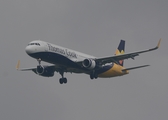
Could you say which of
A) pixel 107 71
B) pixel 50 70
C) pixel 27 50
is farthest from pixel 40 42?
pixel 107 71

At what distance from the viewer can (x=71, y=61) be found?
353 ft

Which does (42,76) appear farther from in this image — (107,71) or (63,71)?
(107,71)

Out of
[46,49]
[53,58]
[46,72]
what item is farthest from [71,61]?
[46,72]

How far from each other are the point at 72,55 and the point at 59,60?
4062 mm

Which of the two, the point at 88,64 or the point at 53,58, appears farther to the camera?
the point at 88,64

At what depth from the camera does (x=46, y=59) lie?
342ft

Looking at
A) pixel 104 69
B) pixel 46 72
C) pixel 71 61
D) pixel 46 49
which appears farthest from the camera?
pixel 104 69

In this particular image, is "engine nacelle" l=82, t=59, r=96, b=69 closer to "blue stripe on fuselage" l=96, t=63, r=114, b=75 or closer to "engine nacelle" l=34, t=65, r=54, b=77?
"blue stripe on fuselage" l=96, t=63, r=114, b=75

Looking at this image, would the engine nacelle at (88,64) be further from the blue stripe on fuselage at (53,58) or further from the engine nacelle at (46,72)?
the engine nacelle at (46,72)

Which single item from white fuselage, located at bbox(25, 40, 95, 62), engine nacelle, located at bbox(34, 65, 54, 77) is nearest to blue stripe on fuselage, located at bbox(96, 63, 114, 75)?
white fuselage, located at bbox(25, 40, 95, 62)

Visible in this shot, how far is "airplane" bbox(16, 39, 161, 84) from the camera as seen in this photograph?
10369 cm

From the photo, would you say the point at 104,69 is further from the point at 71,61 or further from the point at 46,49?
the point at 46,49

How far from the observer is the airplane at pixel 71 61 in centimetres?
10369

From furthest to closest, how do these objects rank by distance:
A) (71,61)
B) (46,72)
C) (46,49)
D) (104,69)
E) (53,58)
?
(104,69)
(46,72)
(71,61)
(53,58)
(46,49)
